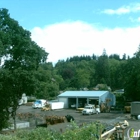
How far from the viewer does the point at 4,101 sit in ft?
82.3

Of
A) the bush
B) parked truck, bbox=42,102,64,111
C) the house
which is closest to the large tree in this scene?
the bush

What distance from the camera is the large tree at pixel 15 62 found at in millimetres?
24094

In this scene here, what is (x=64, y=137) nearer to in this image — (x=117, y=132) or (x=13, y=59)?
(x=117, y=132)

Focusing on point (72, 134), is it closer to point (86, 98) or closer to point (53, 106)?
point (53, 106)

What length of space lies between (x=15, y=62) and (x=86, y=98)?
39438mm

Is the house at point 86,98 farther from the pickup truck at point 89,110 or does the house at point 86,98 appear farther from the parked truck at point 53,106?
the pickup truck at point 89,110

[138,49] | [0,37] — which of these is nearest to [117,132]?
[0,37]

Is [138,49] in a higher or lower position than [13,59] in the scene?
higher

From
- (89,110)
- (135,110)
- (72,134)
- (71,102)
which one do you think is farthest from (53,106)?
(72,134)

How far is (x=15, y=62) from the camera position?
2538 cm

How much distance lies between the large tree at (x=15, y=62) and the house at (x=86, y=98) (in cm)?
3585

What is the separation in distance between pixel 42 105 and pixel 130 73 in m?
21.4

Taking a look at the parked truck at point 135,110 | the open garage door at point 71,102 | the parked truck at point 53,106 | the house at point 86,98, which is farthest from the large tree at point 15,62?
the open garage door at point 71,102

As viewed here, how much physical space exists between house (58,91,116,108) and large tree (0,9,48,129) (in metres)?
35.9
